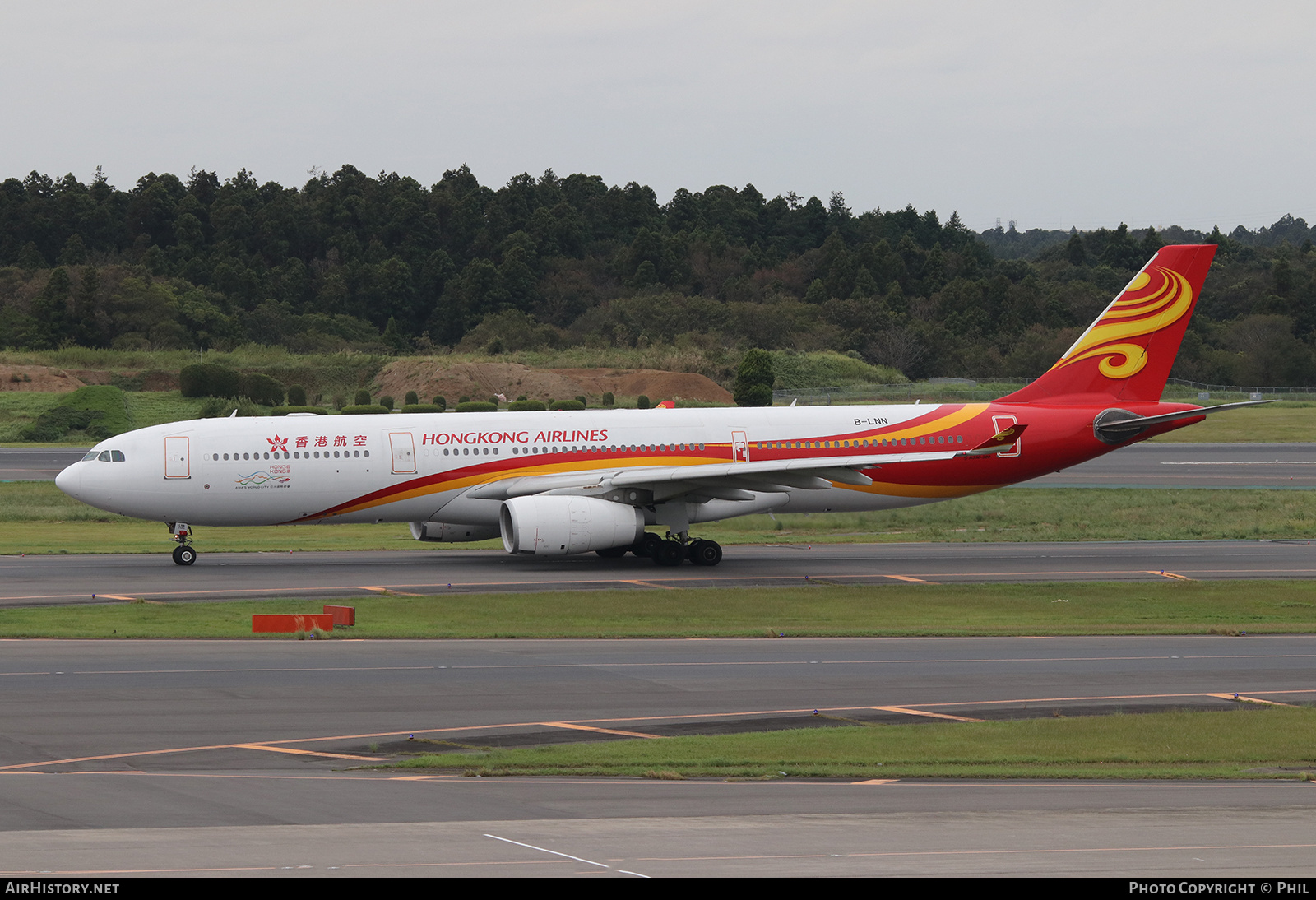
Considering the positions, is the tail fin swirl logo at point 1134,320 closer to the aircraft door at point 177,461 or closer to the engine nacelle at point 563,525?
the engine nacelle at point 563,525

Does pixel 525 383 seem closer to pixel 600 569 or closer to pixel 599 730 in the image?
pixel 600 569

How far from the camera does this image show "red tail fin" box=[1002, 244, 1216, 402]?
1638 inches

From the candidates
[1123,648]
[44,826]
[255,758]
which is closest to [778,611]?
[1123,648]

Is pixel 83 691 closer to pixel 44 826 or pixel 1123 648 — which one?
pixel 44 826

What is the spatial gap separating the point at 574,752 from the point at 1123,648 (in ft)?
42.7

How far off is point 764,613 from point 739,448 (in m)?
10.0

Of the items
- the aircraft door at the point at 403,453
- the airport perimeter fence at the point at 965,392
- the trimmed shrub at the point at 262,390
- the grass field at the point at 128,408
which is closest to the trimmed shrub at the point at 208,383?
the trimmed shrub at the point at 262,390

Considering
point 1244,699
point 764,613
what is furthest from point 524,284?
point 1244,699

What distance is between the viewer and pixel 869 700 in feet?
69.6

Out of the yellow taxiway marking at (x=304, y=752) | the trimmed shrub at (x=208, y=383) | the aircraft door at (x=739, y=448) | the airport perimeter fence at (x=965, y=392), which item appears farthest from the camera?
the airport perimeter fence at (x=965, y=392)

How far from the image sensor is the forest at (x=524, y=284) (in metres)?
129

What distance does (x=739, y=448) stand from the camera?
39.3 meters

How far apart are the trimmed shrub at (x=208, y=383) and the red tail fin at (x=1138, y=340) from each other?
74.9 metres

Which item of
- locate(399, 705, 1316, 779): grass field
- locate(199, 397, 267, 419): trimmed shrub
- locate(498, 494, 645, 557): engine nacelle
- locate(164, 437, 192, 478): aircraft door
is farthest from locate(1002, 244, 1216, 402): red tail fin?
locate(199, 397, 267, 419): trimmed shrub
